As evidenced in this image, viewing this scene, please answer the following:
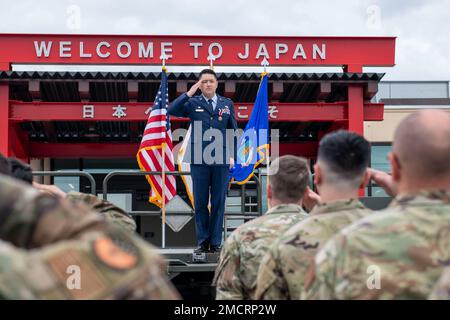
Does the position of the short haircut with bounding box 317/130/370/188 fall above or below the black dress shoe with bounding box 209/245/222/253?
above

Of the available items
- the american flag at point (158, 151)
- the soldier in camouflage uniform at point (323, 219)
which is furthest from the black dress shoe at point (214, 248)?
the soldier in camouflage uniform at point (323, 219)

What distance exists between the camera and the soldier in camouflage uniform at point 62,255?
0.79 metres

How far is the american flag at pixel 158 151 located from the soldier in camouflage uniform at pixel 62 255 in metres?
5.47

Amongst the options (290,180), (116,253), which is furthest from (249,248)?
(116,253)

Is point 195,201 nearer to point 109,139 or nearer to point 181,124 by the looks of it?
point 181,124

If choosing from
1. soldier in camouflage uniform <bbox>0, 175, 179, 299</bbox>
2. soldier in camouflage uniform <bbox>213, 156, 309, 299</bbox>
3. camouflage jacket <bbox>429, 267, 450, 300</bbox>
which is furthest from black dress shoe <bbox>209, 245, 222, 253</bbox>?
soldier in camouflage uniform <bbox>0, 175, 179, 299</bbox>

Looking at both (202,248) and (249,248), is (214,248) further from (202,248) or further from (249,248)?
(249,248)

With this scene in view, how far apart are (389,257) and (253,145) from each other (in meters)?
5.12

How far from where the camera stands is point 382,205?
4500mm

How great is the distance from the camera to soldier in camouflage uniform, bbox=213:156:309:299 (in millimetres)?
2549

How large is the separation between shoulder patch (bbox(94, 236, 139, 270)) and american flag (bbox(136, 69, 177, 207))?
5471mm

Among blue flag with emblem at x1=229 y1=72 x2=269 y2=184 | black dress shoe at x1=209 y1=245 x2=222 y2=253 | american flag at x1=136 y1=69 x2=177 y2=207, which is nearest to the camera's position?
black dress shoe at x1=209 y1=245 x2=222 y2=253

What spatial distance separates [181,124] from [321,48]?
3.07 meters

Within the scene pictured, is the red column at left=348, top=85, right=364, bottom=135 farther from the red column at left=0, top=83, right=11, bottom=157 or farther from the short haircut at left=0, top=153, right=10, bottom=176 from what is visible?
the short haircut at left=0, top=153, right=10, bottom=176
